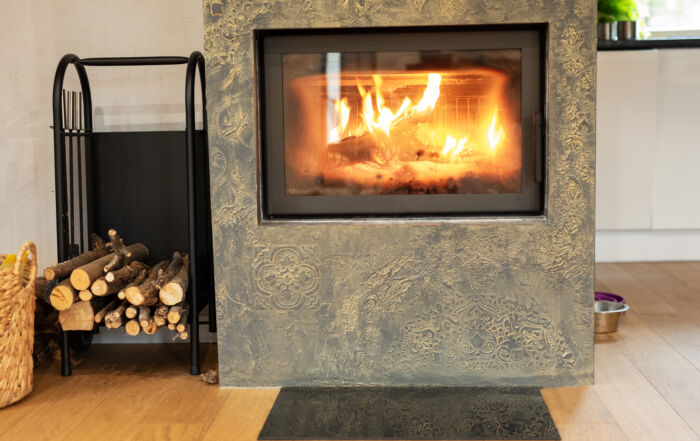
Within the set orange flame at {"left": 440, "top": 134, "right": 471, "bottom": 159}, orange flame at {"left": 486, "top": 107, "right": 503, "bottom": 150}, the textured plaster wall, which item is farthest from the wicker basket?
orange flame at {"left": 486, "top": 107, "right": 503, "bottom": 150}

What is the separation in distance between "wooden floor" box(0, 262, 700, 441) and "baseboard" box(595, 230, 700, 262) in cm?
118

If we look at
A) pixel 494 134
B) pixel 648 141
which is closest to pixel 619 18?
pixel 648 141

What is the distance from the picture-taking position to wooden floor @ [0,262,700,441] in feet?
5.81

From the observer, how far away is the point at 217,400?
1.99 m

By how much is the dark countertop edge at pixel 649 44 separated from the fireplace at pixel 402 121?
166 centimetres

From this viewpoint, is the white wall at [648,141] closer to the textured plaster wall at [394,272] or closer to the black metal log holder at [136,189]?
the textured plaster wall at [394,272]

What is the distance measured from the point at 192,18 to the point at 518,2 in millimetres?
1084

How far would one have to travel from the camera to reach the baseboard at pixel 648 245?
3.74 m

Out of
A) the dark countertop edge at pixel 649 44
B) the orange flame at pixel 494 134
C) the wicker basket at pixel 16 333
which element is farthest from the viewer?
the dark countertop edge at pixel 649 44

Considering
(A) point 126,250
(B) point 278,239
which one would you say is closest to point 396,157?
(B) point 278,239

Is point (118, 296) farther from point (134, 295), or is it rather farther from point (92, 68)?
point (92, 68)

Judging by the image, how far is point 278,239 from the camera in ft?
6.58

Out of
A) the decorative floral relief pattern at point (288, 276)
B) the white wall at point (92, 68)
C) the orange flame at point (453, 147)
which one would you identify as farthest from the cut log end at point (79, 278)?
the orange flame at point (453, 147)

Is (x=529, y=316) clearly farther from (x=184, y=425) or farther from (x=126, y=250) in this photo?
(x=126, y=250)
